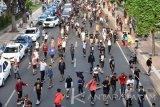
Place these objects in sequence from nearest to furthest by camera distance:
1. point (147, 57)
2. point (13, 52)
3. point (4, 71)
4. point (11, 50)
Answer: point (4, 71) → point (13, 52) → point (11, 50) → point (147, 57)

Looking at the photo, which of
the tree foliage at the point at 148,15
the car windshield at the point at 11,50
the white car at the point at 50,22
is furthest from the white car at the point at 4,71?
the white car at the point at 50,22

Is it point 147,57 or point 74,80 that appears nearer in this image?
point 74,80

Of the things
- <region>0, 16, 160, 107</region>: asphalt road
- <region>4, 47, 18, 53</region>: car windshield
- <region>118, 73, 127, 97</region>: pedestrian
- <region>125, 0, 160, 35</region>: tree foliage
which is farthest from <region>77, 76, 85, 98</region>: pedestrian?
<region>125, 0, 160, 35</region>: tree foliage

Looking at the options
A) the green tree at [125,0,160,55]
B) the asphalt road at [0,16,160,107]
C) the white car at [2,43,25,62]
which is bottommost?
the asphalt road at [0,16,160,107]

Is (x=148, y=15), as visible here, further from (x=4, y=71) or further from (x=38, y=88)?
(x=38, y=88)

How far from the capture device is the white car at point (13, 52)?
32406 millimetres

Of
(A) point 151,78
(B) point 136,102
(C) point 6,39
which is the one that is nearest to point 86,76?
(A) point 151,78

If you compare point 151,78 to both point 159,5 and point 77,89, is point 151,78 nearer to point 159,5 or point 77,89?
point 77,89

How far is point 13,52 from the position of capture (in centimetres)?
3334

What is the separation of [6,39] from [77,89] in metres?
22.7

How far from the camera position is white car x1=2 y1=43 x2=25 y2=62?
32406 mm

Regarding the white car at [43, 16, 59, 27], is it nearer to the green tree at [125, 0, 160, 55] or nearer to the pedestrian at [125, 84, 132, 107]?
the green tree at [125, 0, 160, 55]

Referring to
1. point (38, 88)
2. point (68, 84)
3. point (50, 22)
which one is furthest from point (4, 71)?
point (50, 22)

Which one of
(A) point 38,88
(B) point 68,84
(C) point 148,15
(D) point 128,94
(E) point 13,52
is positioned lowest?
(E) point 13,52
